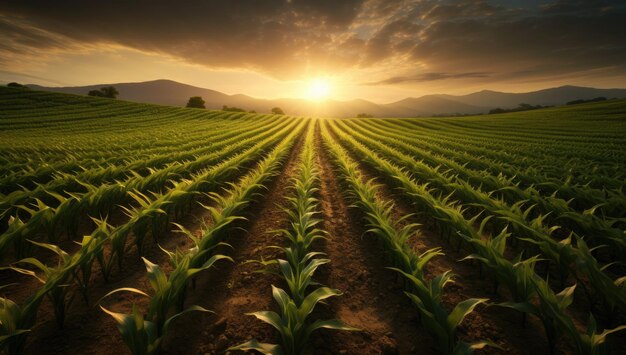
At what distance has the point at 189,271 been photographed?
8.55 ft

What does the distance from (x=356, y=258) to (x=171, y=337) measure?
9.47ft

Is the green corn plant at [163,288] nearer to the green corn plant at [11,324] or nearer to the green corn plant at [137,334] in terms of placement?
the green corn plant at [137,334]

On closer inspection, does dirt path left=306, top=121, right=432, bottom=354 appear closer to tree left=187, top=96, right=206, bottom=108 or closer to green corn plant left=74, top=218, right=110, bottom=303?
green corn plant left=74, top=218, right=110, bottom=303

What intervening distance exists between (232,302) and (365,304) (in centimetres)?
170

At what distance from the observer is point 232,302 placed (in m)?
3.30

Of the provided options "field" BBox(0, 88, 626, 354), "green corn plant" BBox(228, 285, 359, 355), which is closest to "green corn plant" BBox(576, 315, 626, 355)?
"field" BBox(0, 88, 626, 354)

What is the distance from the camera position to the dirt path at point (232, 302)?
105 inches

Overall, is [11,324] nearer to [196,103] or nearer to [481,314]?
[481,314]

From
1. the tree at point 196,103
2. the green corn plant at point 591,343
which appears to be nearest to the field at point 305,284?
the green corn plant at point 591,343

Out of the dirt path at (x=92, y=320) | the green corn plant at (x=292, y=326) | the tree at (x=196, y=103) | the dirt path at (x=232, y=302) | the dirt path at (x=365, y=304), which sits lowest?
the dirt path at (x=365, y=304)

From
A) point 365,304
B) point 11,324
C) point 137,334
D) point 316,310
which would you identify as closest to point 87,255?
point 11,324

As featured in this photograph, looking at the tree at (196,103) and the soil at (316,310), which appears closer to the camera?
the soil at (316,310)

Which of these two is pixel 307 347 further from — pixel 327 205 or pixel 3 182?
pixel 3 182

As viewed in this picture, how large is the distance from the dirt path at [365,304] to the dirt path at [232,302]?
2.52 ft
